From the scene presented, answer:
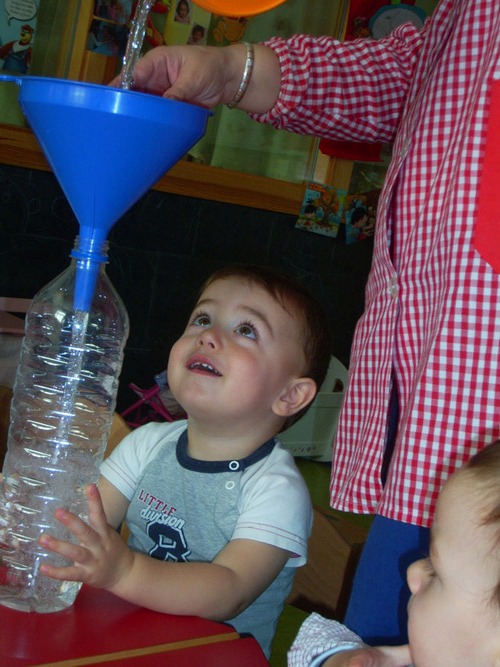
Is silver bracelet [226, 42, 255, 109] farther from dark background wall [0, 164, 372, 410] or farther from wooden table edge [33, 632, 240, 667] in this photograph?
dark background wall [0, 164, 372, 410]

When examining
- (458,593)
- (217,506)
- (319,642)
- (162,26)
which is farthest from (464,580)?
(162,26)

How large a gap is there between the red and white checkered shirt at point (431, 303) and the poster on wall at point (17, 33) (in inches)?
94.8

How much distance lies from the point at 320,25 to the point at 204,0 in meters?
3.07

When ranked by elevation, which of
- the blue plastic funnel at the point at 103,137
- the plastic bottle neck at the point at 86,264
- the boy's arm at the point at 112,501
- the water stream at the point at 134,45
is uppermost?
the water stream at the point at 134,45

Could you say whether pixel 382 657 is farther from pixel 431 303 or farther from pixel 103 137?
pixel 103 137

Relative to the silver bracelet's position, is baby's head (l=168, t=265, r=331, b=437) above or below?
below

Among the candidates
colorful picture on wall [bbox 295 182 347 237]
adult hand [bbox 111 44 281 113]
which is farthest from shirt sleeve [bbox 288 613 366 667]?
colorful picture on wall [bbox 295 182 347 237]

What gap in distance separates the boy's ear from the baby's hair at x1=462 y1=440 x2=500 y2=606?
615 mm

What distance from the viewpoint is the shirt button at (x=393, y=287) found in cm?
105

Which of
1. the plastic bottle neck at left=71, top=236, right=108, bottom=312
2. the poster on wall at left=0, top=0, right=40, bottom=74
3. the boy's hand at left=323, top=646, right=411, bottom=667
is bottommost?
the boy's hand at left=323, top=646, right=411, bottom=667

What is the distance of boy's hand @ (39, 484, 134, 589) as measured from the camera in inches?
33.8

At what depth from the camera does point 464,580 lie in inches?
27.7

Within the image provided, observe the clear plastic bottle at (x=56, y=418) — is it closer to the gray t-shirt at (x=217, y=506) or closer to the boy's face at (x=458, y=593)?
the gray t-shirt at (x=217, y=506)

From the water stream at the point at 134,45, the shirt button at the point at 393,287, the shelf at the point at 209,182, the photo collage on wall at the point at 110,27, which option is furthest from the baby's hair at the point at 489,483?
the photo collage on wall at the point at 110,27
